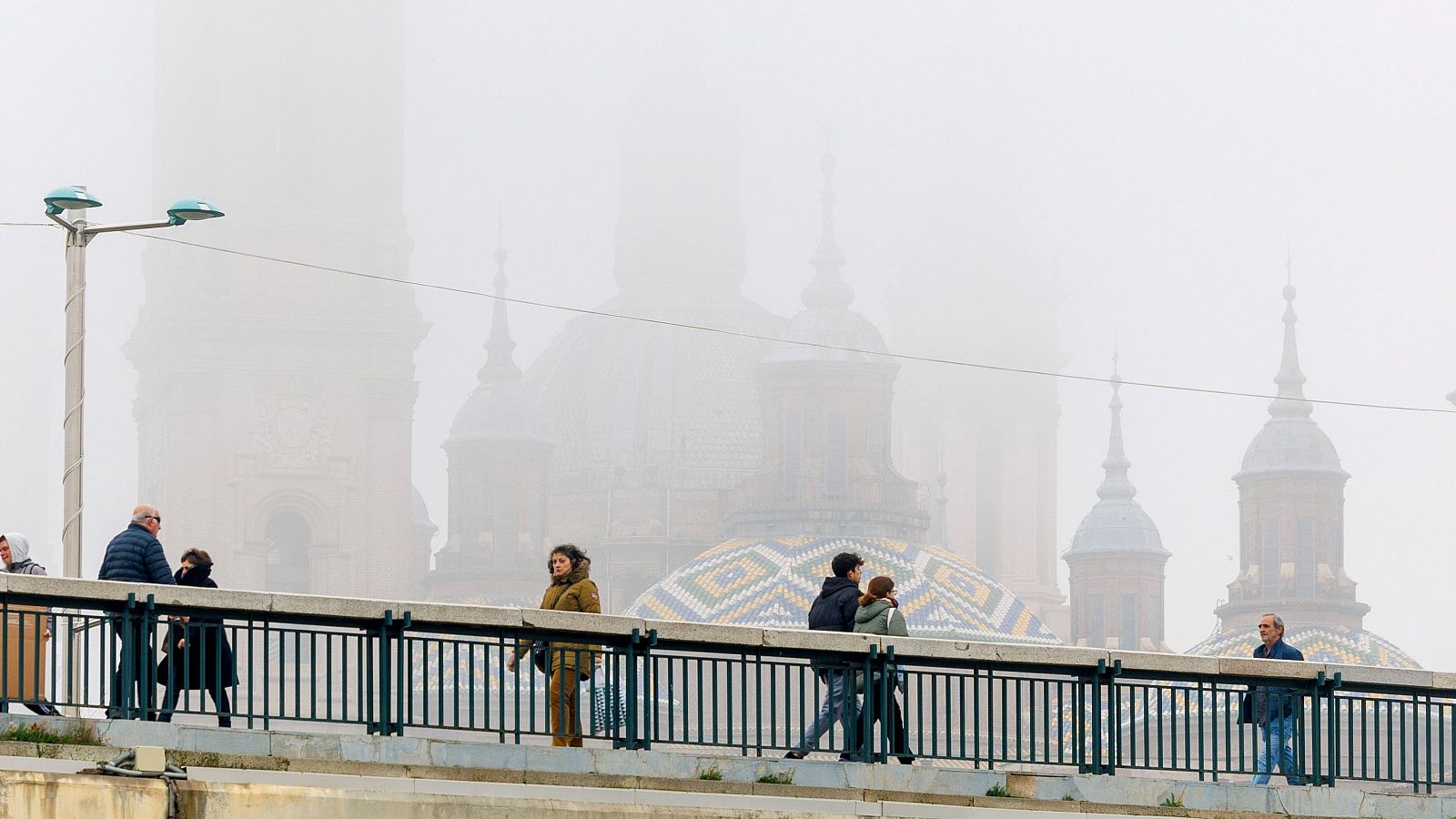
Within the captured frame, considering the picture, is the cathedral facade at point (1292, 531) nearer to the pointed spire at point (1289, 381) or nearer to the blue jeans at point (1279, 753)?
the pointed spire at point (1289, 381)

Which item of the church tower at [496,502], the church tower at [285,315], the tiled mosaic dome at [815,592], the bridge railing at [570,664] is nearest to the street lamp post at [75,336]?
the bridge railing at [570,664]

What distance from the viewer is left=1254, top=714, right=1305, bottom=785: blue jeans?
15.8 m

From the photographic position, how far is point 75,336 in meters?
18.5

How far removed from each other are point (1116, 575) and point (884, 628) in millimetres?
87315

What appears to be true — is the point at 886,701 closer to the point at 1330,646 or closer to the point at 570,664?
the point at 570,664

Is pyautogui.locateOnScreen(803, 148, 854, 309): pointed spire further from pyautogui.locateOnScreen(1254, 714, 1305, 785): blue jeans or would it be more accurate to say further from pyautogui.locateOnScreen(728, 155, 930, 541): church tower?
Result: pyautogui.locateOnScreen(1254, 714, 1305, 785): blue jeans

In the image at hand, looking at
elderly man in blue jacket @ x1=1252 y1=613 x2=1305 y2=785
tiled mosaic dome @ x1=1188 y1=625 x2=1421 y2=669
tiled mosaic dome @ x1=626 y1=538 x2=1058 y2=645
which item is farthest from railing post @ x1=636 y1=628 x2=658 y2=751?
tiled mosaic dome @ x1=1188 y1=625 x2=1421 y2=669

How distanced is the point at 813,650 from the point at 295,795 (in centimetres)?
338

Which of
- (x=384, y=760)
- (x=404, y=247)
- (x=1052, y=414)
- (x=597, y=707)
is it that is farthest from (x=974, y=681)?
(x=1052, y=414)

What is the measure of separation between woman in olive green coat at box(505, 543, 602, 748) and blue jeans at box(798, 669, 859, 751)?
128cm

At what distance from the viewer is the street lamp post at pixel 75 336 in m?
17.7

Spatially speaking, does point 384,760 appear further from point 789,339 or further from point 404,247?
point 404,247

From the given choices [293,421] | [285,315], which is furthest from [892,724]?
[285,315]

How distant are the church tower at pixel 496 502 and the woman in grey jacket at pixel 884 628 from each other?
3158 inches
